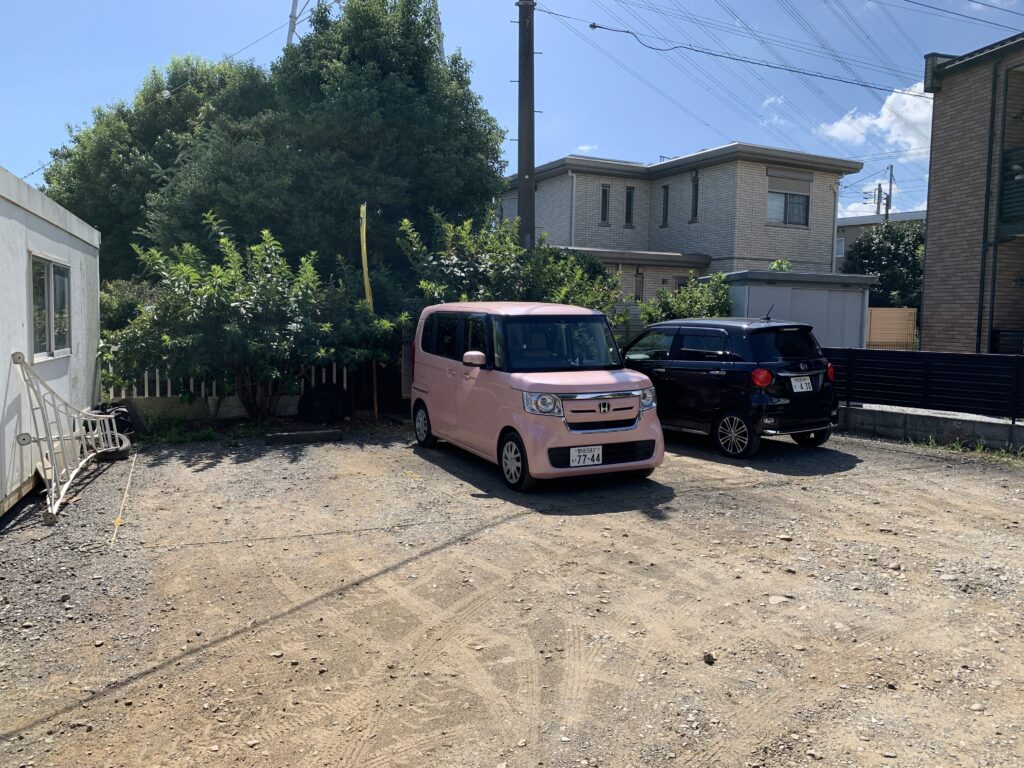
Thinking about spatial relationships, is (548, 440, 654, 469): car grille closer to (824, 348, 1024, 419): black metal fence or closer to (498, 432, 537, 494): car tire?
(498, 432, 537, 494): car tire

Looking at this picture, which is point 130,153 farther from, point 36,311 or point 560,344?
point 560,344

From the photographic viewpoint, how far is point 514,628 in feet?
15.3

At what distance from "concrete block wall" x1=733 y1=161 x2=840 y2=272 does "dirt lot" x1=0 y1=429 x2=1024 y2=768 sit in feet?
58.4

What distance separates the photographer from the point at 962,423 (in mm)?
10344

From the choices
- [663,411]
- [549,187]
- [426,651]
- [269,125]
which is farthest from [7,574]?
[549,187]

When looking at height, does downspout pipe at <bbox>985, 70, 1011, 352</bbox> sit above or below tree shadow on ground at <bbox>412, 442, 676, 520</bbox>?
above

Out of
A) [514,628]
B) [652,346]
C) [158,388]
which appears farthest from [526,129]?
[514,628]

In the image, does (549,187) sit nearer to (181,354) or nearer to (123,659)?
(181,354)

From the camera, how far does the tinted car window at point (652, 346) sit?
1091cm

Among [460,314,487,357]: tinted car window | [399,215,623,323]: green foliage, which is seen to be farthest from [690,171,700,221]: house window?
[460,314,487,357]: tinted car window

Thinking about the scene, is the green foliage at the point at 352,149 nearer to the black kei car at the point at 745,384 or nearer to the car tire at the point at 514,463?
the black kei car at the point at 745,384

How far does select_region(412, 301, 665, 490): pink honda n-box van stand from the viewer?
7781 millimetres

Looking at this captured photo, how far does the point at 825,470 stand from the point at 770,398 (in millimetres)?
1045

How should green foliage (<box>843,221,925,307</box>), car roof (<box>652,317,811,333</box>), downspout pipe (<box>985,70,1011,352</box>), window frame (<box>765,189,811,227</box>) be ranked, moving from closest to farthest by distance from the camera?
car roof (<box>652,317,811,333</box>) → downspout pipe (<box>985,70,1011,352</box>) → window frame (<box>765,189,811,227</box>) → green foliage (<box>843,221,925,307</box>)
